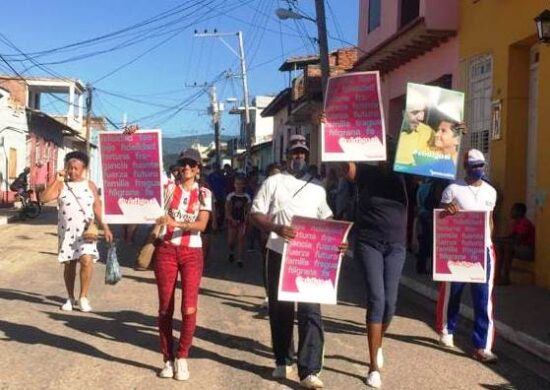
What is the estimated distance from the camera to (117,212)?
577cm

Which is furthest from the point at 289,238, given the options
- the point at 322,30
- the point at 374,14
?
the point at 374,14

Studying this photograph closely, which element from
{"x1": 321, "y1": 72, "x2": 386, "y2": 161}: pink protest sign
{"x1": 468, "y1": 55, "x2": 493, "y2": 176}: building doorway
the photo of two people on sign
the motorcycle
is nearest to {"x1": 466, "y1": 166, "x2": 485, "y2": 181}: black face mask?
the photo of two people on sign

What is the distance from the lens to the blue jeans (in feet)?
18.5

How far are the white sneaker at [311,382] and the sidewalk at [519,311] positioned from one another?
7.95 feet

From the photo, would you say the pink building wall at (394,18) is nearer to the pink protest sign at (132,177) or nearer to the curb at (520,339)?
the curb at (520,339)

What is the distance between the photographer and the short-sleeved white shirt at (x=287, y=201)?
5.46m

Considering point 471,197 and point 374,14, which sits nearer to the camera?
point 471,197

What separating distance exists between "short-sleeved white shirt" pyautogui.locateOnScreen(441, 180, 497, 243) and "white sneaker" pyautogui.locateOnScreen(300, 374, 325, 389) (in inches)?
86.4

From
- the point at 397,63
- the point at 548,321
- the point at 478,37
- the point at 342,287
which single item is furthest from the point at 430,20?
the point at 548,321

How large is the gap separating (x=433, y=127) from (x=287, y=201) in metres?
1.48

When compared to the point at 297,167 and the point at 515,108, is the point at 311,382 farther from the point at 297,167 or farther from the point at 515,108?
the point at 515,108

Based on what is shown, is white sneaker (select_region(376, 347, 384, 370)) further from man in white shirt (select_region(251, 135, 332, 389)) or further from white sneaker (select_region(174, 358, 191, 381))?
white sneaker (select_region(174, 358, 191, 381))

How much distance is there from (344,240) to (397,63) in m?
12.0

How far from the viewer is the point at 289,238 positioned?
5.30m
